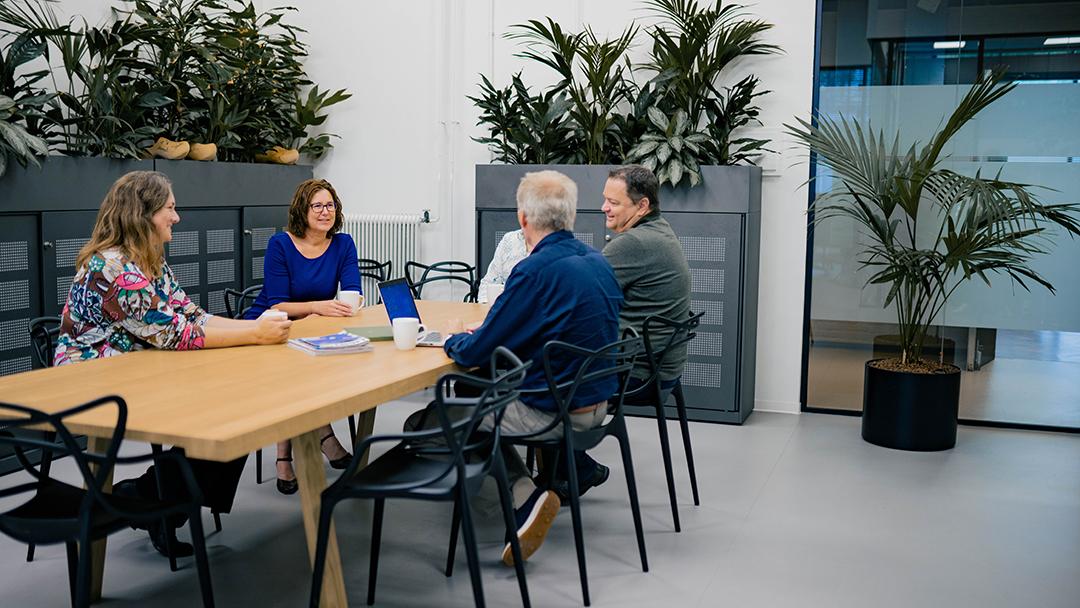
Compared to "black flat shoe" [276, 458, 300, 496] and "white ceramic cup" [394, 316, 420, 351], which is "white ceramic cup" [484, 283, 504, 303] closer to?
"white ceramic cup" [394, 316, 420, 351]

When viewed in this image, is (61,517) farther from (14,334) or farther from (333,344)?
(14,334)

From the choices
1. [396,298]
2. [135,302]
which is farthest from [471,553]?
[135,302]

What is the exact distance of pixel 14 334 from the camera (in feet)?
15.0

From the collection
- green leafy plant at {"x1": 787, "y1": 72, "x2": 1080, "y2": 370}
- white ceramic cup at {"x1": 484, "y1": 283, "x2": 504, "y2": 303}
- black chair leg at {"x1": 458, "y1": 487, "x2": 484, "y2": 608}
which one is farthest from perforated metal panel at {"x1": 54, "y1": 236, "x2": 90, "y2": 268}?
green leafy plant at {"x1": 787, "y1": 72, "x2": 1080, "y2": 370}

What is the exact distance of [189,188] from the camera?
5.58m

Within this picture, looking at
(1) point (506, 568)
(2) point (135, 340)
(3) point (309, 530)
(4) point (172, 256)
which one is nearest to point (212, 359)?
(2) point (135, 340)

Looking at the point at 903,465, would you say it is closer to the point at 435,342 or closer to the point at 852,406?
the point at 852,406

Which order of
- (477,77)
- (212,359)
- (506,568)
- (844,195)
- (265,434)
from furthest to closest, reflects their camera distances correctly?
(477,77) → (844,195) → (506,568) → (212,359) → (265,434)

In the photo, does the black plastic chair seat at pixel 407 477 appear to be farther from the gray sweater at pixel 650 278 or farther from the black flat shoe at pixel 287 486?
the black flat shoe at pixel 287 486

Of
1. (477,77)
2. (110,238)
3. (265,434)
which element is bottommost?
(265,434)

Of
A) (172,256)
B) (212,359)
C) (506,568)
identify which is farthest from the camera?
(172,256)

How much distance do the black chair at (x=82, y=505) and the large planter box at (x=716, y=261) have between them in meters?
3.52

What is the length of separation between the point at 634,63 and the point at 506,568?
11.9 ft

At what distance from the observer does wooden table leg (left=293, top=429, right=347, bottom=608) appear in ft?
9.08
